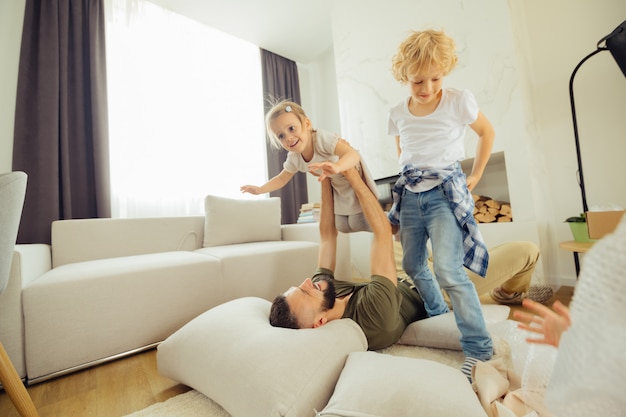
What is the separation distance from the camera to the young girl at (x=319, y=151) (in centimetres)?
127

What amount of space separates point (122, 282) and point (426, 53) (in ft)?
4.93

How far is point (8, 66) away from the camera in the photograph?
224cm

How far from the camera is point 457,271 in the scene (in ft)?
3.46

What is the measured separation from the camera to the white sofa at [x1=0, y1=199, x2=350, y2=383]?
1117mm

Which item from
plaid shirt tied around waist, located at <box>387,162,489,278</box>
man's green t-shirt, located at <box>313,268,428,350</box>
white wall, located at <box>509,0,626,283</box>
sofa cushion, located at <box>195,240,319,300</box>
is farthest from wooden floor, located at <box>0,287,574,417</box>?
white wall, located at <box>509,0,626,283</box>

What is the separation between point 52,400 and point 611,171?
3102mm

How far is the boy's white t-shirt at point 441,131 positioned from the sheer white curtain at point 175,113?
2.42m

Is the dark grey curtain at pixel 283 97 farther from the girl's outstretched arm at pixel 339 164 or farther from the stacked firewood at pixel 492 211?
the girl's outstretched arm at pixel 339 164

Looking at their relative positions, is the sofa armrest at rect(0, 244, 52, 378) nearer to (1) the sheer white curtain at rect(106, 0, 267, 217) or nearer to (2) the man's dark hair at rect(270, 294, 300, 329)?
(2) the man's dark hair at rect(270, 294, 300, 329)

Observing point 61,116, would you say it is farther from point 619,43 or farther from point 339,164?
point 619,43

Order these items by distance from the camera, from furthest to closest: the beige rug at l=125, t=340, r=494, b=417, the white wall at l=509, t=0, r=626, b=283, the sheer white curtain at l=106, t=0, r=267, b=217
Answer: the sheer white curtain at l=106, t=0, r=267, b=217 → the white wall at l=509, t=0, r=626, b=283 → the beige rug at l=125, t=340, r=494, b=417

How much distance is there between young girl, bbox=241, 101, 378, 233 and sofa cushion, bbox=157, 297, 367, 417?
545 millimetres

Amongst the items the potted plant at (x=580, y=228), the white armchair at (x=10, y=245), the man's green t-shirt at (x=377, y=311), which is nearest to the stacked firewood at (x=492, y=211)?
the potted plant at (x=580, y=228)

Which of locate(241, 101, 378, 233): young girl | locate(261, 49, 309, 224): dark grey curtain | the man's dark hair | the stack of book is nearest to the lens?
the man's dark hair
